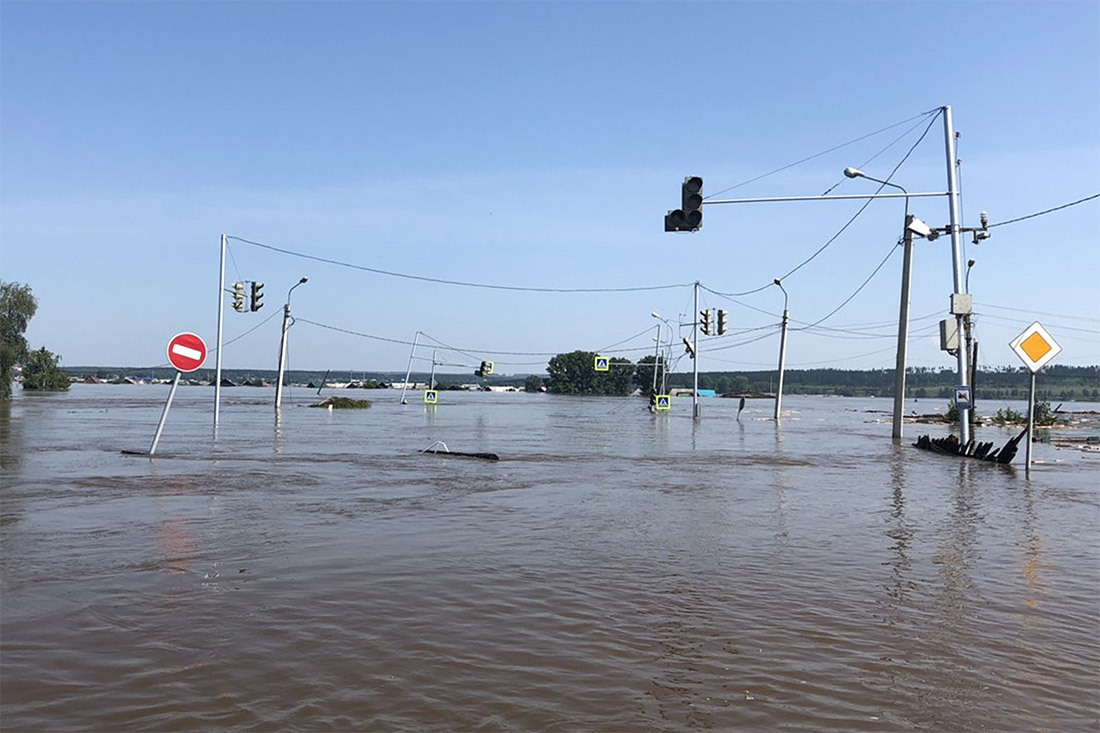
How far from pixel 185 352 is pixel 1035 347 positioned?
17191 mm

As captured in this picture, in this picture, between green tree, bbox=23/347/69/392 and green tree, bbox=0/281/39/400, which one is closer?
green tree, bbox=0/281/39/400

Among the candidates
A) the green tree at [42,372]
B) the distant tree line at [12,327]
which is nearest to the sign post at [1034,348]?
the distant tree line at [12,327]

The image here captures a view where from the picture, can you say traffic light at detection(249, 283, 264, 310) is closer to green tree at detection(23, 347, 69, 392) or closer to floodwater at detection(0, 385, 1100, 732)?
floodwater at detection(0, 385, 1100, 732)

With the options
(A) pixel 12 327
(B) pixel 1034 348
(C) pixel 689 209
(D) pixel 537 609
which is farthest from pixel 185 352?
(A) pixel 12 327

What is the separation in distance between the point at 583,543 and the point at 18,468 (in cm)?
1265

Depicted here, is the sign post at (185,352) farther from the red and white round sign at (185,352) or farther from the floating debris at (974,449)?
the floating debris at (974,449)

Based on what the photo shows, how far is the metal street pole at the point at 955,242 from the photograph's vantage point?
76.1 ft

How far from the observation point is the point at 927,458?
77.9 feet

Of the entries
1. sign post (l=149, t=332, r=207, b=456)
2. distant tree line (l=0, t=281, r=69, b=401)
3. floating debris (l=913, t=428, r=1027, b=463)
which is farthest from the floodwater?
distant tree line (l=0, t=281, r=69, b=401)

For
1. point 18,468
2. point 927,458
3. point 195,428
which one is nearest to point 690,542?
point 18,468

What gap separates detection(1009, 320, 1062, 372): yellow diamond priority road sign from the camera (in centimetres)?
1641

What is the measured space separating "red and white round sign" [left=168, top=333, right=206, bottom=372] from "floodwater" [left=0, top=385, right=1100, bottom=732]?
292cm

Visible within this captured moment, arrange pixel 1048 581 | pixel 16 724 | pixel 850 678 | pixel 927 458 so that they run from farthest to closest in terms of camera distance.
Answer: pixel 927 458 → pixel 1048 581 → pixel 850 678 → pixel 16 724

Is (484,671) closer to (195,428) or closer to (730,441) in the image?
(730,441)
